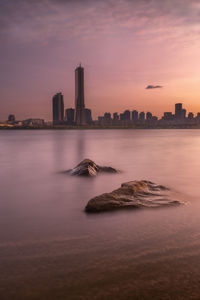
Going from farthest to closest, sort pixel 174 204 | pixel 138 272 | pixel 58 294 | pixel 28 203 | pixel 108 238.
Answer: pixel 28 203
pixel 174 204
pixel 108 238
pixel 138 272
pixel 58 294

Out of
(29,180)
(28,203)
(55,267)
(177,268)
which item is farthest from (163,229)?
(29,180)

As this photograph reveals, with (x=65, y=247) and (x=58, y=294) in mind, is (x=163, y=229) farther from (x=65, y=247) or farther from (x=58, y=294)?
(x=58, y=294)

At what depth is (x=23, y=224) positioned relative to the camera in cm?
632

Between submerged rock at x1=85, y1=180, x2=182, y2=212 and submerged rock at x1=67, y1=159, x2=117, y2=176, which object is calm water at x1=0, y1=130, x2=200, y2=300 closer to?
submerged rock at x1=85, y1=180, x2=182, y2=212

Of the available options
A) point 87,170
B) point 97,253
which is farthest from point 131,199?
point 87,170

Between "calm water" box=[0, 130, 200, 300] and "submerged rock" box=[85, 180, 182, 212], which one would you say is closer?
"calm water" box=[0, 130, 200, 300]

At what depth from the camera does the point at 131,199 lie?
778 cm

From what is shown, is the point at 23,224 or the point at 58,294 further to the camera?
the point at 23,224

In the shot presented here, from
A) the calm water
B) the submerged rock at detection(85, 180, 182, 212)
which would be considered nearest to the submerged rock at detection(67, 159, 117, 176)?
the submerged rock at detection(85, 180, 182, 212)

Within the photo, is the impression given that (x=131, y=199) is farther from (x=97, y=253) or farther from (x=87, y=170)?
(x=87, y=170)

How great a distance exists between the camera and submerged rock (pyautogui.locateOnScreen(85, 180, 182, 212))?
23.7 feet

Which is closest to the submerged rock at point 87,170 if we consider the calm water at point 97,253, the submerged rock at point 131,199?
the submerged rock at point 131,199

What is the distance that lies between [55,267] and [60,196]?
5577 mm

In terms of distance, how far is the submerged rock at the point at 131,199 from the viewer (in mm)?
7219
